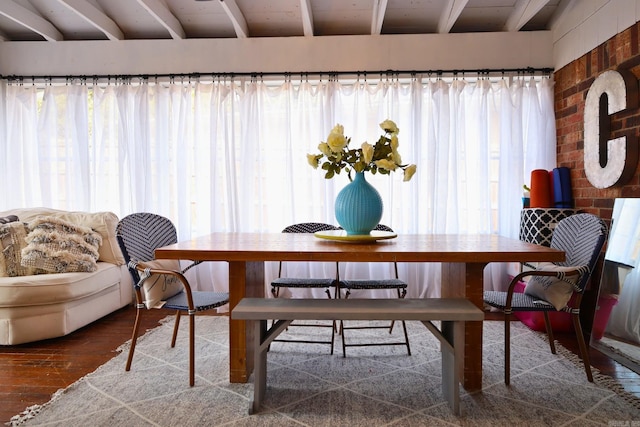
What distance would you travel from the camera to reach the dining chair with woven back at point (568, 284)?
87.5 inches

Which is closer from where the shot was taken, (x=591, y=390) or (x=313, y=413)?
(x=313, y=413)

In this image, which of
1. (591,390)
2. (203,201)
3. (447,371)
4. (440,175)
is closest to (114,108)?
(203,201)

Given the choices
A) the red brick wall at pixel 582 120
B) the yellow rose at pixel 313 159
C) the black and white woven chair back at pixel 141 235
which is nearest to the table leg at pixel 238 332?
the black and white woven chair back at pixel 141 235

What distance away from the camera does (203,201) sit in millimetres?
4246

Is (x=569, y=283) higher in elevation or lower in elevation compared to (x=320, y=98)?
lower

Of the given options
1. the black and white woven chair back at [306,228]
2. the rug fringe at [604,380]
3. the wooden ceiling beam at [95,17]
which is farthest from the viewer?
the wooden ceiling beam at [95,17]

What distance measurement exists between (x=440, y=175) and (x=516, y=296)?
1.77m

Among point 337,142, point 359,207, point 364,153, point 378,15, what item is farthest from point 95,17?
point 359,207

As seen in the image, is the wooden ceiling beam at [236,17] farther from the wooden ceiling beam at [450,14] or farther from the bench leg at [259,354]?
the bench leg at [259,354]

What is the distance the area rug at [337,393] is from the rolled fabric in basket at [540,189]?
1314mm

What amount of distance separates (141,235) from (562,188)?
342 cm

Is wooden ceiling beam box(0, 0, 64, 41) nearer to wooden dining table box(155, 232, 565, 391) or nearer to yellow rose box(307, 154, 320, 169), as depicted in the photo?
wooden dining table box(155, 232, 565, 391)

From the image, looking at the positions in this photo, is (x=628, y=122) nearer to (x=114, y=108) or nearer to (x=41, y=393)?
(x=41, y=393)

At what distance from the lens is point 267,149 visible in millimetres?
4227
